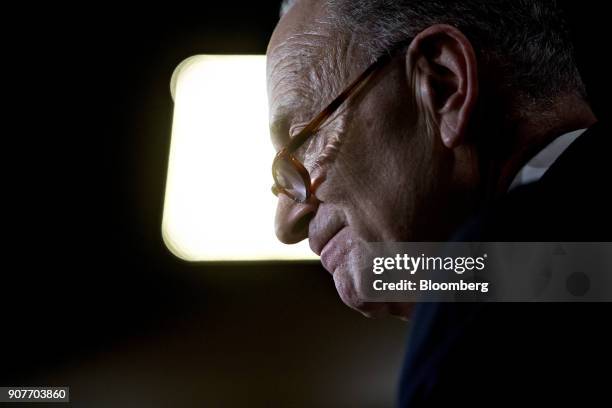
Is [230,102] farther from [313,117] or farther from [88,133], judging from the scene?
[313,117]

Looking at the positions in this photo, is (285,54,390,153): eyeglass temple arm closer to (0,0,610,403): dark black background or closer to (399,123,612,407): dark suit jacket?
(399,123,612,407): dark suit jacket

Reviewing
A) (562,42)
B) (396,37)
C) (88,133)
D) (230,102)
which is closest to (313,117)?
(396,37)

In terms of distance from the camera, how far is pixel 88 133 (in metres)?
1.18

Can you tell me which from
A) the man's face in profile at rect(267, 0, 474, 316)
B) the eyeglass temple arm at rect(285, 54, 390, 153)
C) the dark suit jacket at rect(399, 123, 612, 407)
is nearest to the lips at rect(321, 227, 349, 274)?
the man's face in profile at rect(267, 0, 474, 316)

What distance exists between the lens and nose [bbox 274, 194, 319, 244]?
0.60m

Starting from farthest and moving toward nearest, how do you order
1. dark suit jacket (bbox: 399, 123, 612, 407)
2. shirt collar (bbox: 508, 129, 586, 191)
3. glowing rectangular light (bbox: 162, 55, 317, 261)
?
glowing rectangular light (bbox: 162, 55, 317, 261)
shirt collar (bbox: 508, 129, 586, 191)
dark suit jacket (bbox: 399, 123, 612, 407)

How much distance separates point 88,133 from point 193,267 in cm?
41

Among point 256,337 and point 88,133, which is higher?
point 88,133

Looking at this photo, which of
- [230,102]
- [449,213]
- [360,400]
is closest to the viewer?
[449,213]

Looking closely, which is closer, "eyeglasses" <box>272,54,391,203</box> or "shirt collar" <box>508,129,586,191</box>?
"shirt collar" <box>508,129,586,191</box>

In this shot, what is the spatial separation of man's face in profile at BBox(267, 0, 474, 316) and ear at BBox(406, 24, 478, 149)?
0.05ft

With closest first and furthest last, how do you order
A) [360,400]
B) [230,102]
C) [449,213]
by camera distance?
[449,213] < [360,400] < [230,102]

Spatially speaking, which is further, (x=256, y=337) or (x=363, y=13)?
(x=256, y=337)

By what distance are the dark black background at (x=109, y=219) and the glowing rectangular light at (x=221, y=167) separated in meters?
0.04
